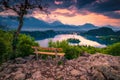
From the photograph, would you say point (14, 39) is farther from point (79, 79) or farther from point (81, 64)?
point (79, 79)

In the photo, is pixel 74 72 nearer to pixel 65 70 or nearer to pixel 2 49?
pixel 65 70

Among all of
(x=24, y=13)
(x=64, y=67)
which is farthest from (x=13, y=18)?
(x=64, y=67)

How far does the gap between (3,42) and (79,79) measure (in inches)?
368

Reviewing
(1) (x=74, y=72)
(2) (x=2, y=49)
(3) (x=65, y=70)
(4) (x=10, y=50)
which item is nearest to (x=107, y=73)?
(1) (x=74, y=72)

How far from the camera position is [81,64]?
793 inches

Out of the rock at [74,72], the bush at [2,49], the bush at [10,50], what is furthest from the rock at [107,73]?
the bush at [2,49]

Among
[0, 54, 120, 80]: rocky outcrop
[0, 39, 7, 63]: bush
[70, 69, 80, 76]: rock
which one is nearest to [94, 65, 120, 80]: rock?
[0, 54, 120, 80]: rocky outcrop

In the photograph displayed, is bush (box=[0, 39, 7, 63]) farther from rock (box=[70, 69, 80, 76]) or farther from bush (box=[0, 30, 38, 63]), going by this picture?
rock (box=[70, 69, 80, 76])

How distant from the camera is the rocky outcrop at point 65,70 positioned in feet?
59.2

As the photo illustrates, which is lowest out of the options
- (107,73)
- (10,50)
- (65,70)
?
(107,73)

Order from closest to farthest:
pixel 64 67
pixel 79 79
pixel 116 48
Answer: pixel 79 79 < pixel 64 67 < pixel 116 48

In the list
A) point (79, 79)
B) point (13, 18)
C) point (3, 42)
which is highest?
point (13, 18)

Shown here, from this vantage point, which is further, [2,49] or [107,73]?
[2,49]

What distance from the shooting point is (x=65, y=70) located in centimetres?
1892
